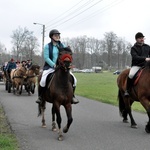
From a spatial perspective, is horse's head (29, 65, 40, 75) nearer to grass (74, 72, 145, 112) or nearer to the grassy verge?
grass (74, 72, 145, 112)

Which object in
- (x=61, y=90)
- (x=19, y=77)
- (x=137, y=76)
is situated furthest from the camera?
(x=19, y=77)

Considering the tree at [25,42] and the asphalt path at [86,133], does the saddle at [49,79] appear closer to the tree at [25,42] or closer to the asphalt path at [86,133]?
the asphalt path at [86,133]

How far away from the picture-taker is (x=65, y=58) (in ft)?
24.9

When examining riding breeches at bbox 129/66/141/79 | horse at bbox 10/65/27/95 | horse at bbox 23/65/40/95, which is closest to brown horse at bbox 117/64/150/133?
riding breeches at bbox 129/66/141/79

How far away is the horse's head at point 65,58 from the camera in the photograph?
7.61 metres

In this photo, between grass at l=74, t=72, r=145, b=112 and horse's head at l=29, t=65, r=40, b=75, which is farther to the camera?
horse's head at l=29, t=65, r=40, b=75

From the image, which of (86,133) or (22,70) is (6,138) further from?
(22,70)

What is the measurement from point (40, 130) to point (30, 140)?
1324 mm

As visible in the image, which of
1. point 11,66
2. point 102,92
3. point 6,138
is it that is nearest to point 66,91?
point 6,138

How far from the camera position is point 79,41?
133 meters

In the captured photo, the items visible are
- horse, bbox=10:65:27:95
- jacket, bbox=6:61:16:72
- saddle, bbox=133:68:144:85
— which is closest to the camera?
saddle, bbox=133:68:144:85

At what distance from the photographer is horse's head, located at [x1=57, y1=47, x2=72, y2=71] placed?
7.61 meters

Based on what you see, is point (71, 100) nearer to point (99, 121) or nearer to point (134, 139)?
point (134, 139)

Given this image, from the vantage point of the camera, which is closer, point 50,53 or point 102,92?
point 50,53
